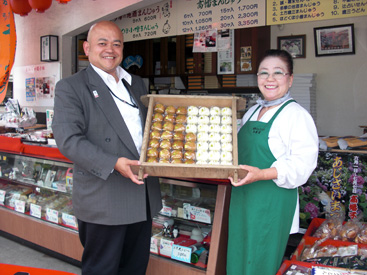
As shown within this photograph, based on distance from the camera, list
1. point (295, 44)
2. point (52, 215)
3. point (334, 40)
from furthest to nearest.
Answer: point (295, 44), point (334, 40), point (52, 215)

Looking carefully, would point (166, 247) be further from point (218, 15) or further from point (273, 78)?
point (218, 15)

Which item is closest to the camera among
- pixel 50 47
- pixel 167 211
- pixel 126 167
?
pixel 126 167

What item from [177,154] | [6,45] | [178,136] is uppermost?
[6,45]

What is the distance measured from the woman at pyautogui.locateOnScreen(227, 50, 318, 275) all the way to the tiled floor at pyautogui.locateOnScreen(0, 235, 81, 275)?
1.85 metres

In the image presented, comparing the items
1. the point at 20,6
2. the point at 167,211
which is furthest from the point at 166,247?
the point at 20,6

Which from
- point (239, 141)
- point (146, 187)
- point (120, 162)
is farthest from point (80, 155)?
point (239, 141)

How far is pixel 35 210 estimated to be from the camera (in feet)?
11.5

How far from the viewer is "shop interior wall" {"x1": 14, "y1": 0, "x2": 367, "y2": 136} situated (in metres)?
5.53

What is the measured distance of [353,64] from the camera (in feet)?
19.1

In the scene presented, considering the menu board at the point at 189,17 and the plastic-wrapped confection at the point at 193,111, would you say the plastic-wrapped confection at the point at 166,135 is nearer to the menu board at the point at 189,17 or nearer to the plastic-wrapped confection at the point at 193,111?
the plastic-wrapped confection at the point at 193,111

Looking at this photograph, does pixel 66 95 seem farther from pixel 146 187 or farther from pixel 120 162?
pixel 146 187

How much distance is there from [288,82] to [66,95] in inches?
49.8

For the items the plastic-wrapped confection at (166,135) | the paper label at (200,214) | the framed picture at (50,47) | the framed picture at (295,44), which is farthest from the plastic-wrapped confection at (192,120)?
the framed picture at (295,44)

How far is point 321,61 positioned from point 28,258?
544cm
